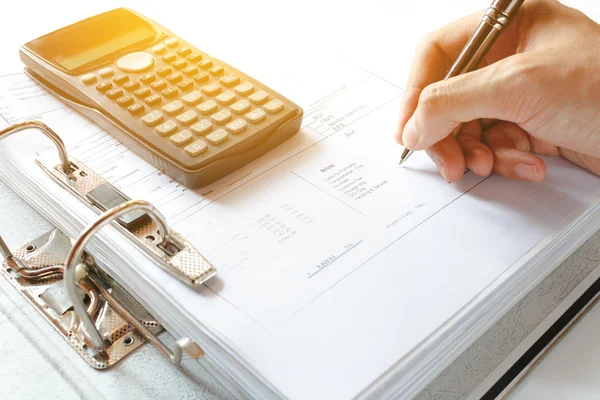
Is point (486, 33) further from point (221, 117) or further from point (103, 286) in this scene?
point (103, 286)

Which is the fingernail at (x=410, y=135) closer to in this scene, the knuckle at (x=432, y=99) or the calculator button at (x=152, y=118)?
the knuckle at (x=432, y=99)

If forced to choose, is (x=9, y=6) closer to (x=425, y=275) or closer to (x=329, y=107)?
(x=329, y=107)

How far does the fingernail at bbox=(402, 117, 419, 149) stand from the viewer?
1.42 feet

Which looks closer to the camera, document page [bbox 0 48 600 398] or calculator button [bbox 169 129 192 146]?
document page [bbox 0 48 600 398]

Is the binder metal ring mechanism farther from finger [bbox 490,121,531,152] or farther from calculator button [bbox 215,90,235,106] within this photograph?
finger [bbox 490,121,531,152]

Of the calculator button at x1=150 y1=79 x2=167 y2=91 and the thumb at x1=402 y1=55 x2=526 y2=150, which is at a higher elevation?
the thumb at x1=402 y1=55 x2=526 y2=150

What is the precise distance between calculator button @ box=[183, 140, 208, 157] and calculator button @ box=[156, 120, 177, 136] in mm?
24

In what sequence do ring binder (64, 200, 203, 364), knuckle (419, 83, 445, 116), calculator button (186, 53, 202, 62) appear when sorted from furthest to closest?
calculator button (186, 53, 202, 62)
knuckle (419, 83, 445, 116)
ring binder (64, 200, 203, 364)

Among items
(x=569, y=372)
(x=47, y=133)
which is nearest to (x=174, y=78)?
(x=47, y=133)

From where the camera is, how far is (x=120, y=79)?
477mm

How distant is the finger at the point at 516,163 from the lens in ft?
1.40

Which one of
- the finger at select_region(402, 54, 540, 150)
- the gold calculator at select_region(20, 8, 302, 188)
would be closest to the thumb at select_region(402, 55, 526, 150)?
the finger at select_region(402, 54, 540, 150)

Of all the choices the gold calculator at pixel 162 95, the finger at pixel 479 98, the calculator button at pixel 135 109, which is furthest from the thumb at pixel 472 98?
the calculator button at pixel 135 109

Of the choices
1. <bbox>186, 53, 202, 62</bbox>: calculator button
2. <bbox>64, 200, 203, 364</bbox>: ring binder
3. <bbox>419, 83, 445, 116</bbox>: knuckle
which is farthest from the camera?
<bbox>186, 53, 202, 62</bbox>: calculator button
